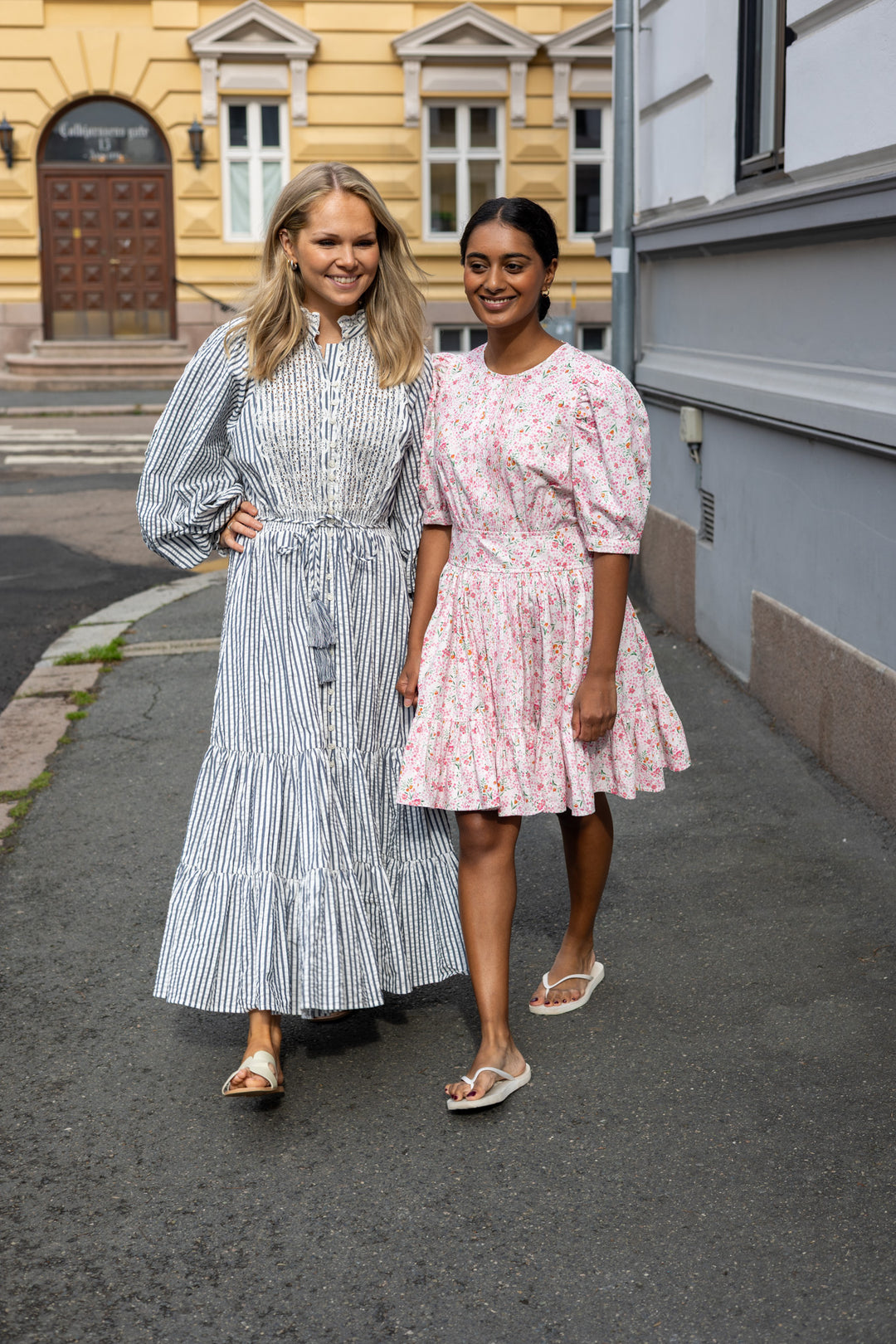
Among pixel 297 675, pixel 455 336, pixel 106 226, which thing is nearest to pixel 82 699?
pixel 297 675

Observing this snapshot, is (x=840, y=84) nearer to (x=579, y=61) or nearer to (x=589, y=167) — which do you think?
(x=579, y=61)

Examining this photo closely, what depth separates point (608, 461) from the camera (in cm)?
333

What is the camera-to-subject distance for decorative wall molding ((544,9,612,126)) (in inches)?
971

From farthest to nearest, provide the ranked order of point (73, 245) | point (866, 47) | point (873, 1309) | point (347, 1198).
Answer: point (73, 245)
point (866, 47)
point (347, 1198)
point (873, 1309)

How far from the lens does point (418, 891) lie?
3654 millimetres

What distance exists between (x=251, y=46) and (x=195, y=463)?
22656 millimetres

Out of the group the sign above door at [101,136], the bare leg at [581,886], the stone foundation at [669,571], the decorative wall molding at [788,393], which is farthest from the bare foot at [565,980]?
the sign above door at [101,136]

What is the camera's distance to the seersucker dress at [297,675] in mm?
3408

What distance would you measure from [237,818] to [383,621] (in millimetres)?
553

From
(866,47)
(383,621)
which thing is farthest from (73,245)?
(383,621)

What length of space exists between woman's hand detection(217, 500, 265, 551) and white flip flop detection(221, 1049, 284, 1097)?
113 centimetres

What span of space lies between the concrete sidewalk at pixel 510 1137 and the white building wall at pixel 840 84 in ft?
7.70

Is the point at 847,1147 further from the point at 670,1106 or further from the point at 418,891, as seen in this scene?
the point at 418,891

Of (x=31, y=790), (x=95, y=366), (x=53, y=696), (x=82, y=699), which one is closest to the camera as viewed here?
(x=31, y=790)
